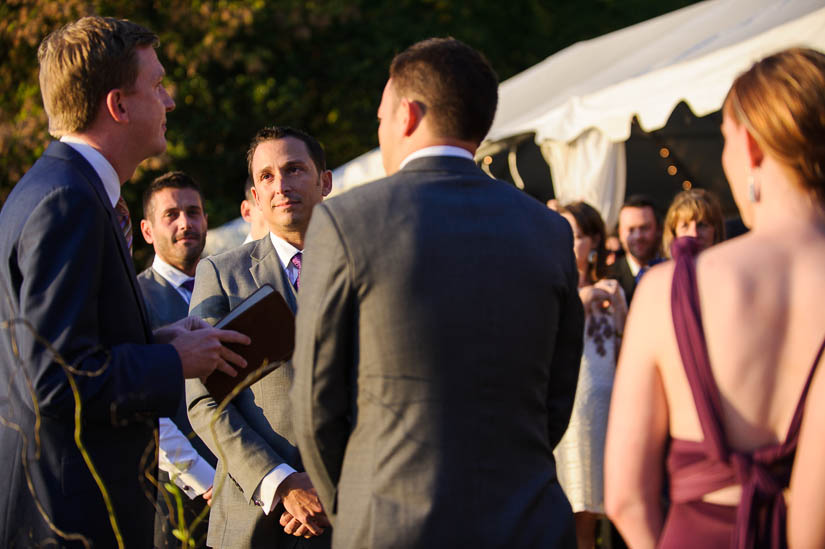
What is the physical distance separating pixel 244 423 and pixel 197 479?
0.99m

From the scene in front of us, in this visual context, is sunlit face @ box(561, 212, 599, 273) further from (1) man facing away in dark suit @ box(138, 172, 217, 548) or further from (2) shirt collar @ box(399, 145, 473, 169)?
(2) shirt collar @ box(399, 145, 473, 169)

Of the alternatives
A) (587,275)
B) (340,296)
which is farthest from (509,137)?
(340,296)

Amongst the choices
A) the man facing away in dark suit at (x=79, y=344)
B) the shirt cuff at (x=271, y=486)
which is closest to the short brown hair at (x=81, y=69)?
the man facing away in dark suit at (x=79, y=344)

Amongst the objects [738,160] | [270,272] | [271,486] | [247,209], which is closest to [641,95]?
[247,209]

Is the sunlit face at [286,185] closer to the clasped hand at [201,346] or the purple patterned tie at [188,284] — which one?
the clasped hand at [201,346]

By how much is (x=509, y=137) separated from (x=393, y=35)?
945cm

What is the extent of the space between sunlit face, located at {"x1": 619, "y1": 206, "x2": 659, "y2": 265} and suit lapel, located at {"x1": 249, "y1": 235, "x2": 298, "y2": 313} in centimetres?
322

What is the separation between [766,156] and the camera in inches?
79.4

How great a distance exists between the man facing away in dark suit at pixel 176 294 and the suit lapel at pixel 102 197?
4.67 feet

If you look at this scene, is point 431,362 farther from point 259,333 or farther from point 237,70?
point 237,70

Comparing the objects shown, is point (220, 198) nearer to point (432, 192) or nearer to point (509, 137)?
point (509, 137)

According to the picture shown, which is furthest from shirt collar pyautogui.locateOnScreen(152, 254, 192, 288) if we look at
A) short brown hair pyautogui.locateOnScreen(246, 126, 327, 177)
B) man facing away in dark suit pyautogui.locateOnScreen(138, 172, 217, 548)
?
short brown hair pyautogui.locateOnScreen(246, 126, 327, 177)

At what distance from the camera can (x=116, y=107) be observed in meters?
2.67

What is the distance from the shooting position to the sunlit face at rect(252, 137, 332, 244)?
11.9 ft
